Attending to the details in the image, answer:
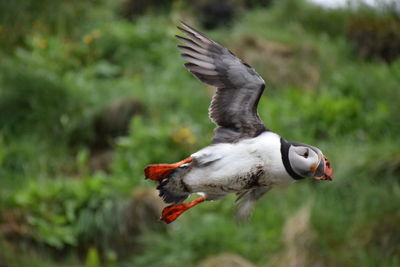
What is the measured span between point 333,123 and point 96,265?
3235 millimetres

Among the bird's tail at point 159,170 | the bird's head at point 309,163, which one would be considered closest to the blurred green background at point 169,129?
the bird's tail at point 159,170

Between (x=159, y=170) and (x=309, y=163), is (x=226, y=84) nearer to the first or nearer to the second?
(x=159, y=170)

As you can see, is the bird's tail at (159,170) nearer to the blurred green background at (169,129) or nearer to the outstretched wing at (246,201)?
the outstretched wing at (246,201)

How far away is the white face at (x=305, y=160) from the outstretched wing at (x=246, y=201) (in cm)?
78

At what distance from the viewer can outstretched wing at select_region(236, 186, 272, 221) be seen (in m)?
4.54

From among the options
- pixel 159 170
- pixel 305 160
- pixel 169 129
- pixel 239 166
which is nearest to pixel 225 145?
pixel 239 166

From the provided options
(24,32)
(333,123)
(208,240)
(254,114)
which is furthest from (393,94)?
(254,114)

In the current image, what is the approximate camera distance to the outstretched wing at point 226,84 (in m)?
4.15

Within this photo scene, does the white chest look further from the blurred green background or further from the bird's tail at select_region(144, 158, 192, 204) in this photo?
the blurred green background

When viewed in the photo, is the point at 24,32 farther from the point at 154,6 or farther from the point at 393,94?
the point at 393,94

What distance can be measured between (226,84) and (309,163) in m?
0.71

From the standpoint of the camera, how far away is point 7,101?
388 inches

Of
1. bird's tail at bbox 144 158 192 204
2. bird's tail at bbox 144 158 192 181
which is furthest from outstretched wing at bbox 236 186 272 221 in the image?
bird's tail at bbox 144 158 192 181

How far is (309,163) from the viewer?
3719 mm
